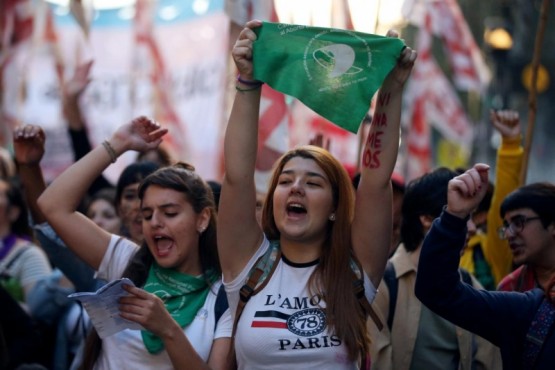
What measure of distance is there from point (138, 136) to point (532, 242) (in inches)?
71.8

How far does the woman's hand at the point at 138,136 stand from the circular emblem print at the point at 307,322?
1329 mm

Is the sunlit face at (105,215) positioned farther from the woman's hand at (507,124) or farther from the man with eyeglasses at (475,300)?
the man with eyeglasses at (475,300)

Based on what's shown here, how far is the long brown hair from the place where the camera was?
409 centimetres

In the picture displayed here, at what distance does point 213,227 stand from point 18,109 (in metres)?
7.02

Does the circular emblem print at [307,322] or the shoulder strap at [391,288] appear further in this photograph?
the shoulder strap at [391,288]

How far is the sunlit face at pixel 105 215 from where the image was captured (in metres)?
6.23

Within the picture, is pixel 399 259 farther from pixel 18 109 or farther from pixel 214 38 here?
pixel 18 109

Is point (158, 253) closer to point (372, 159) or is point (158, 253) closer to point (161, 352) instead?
point (161, 352)

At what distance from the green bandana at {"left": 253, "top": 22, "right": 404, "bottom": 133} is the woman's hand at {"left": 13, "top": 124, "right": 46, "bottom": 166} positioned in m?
1.45

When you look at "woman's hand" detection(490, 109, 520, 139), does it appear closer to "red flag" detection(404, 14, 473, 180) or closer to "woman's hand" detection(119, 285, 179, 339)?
"woman's hand" detection(119, 285, 179, 339)

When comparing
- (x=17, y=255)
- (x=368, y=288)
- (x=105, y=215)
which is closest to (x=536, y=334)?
(x=368, y=288)

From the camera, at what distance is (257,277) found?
418 cm

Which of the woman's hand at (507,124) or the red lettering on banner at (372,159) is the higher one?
the red lettering on banner at (372,159)

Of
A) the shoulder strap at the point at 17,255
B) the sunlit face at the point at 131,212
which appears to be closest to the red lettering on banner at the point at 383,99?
the sunlit face at the point at 131,212
